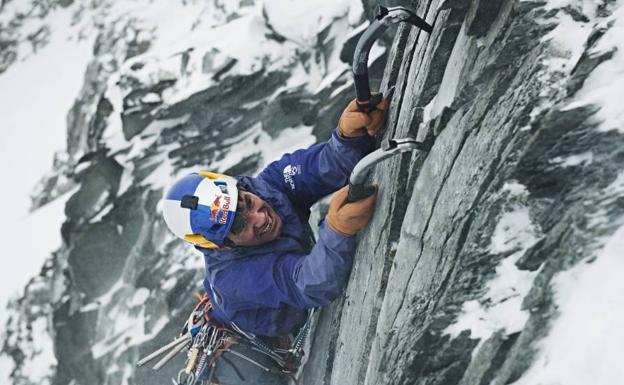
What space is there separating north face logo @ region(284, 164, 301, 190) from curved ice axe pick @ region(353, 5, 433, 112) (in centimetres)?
99

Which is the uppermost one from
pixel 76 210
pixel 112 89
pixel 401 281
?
pixel 401 281

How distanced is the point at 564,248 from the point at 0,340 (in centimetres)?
1050

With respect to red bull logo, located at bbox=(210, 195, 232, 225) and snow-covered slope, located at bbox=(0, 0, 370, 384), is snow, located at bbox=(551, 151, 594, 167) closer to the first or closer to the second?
red bull logo, located at bbox=(210, 195, 232, 225)

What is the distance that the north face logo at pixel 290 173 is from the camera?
472 centimetres

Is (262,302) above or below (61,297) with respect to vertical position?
above

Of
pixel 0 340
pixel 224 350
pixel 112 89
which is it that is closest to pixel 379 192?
pixel 224 350

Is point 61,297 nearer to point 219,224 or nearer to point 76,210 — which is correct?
point 76,210

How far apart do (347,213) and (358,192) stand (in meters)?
0.14

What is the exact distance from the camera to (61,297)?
981 cm

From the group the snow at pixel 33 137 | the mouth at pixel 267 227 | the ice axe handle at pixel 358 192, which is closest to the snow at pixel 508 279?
the ice axe handle at pixel 358 192

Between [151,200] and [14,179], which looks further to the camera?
[14,179]

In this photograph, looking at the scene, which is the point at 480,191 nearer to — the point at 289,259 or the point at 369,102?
the point at 369,102

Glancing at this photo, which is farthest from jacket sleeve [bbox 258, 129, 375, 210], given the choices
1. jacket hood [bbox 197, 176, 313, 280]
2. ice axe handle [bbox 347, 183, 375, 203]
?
ice axe handle [bbox 347, 183, 375, 203]

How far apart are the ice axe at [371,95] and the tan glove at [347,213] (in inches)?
1.4
